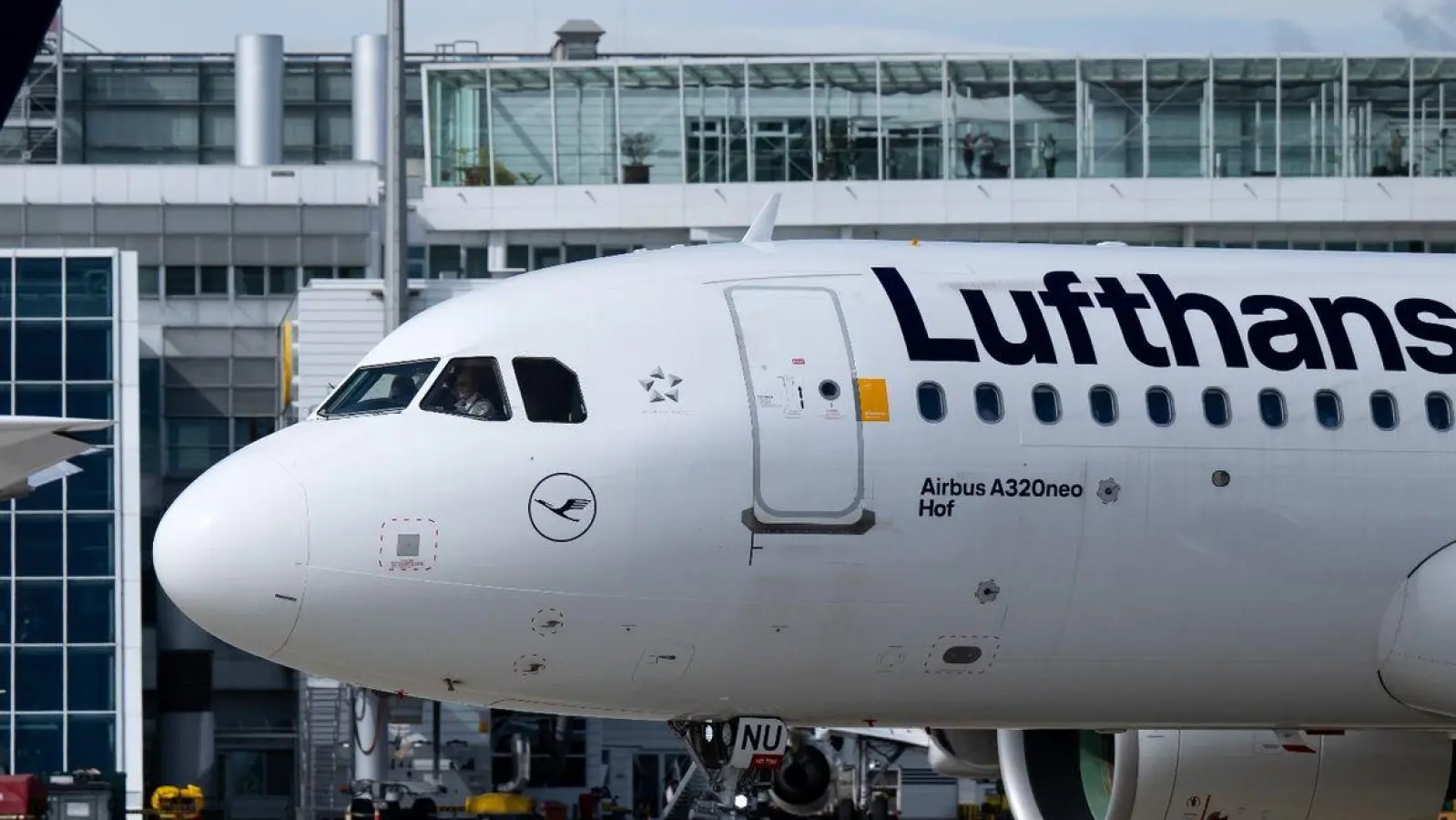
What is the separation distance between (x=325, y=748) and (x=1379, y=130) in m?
26.9

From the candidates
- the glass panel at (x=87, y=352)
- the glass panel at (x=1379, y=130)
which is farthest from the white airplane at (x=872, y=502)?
the glass panel at (x=1379, y=130)

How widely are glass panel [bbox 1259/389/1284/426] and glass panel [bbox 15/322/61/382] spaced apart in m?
34.6

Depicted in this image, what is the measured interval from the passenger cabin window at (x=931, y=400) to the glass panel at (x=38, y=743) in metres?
33.3

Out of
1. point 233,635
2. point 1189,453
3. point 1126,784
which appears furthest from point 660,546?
point 1126,784

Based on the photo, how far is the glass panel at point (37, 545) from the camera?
151 feet

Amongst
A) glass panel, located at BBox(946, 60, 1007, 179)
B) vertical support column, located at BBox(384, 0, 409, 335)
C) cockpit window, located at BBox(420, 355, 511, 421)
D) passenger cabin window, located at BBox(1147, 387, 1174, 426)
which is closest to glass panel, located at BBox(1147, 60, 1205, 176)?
glass panel, located at BBox(946, 60, 1007, 179)

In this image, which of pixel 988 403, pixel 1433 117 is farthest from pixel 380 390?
pixel 1433 117

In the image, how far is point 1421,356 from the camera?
651 inches

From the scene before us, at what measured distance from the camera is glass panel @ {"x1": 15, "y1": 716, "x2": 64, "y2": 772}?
4494 centimetres

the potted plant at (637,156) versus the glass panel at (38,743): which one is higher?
the potted plant at (637,156)

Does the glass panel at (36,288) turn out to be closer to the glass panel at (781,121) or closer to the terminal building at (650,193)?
the terminal building at (650,193)

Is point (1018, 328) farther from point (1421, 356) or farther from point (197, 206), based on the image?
point (197, 206)

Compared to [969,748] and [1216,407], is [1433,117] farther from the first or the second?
[1216,407]

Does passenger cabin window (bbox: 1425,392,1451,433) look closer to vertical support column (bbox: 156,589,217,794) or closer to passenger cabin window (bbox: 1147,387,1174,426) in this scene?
passenger cabin window (bbox: 1147,387,1174,426)
